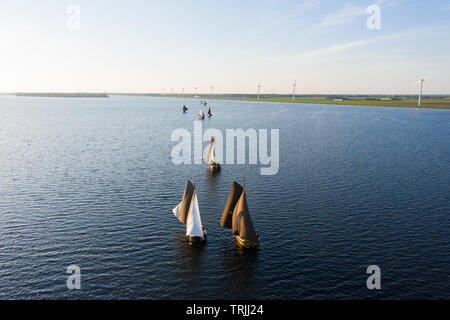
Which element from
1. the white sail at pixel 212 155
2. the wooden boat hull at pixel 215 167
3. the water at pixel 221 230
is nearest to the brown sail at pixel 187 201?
the water at pixel 221 230

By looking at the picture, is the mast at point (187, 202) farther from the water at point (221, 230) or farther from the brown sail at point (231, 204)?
the brown sail at point (231, 204)

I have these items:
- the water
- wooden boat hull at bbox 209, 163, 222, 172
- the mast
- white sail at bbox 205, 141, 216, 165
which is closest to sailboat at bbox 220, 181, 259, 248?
the water

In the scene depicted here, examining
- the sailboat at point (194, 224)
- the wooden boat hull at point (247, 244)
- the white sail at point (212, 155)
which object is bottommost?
the wooden boat hull at point (247, 244)

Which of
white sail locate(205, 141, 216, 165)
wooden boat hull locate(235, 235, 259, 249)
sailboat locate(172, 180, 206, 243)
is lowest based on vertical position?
wooden boat hull locate(235, 235, 259, 249)

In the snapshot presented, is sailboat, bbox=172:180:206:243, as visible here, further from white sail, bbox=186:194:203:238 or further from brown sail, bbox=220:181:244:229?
brown sail, bbox=220:181:244:229

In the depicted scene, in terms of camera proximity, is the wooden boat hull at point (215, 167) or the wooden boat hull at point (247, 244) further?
the wooden boat hull at point (215, 167)

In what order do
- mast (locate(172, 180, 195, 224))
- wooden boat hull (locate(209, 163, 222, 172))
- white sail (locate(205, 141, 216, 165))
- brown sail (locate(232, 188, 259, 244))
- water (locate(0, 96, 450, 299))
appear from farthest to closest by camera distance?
white sail (locate(205, 141, 216, 165)) → wooden boat hull (locate(209, 163, 222, 172)) → mast (locate(172, 180, 195, 224)) → brown sail (locate(232, 188, 259, 244)) → water (locate(0, 96, 450, 299))
